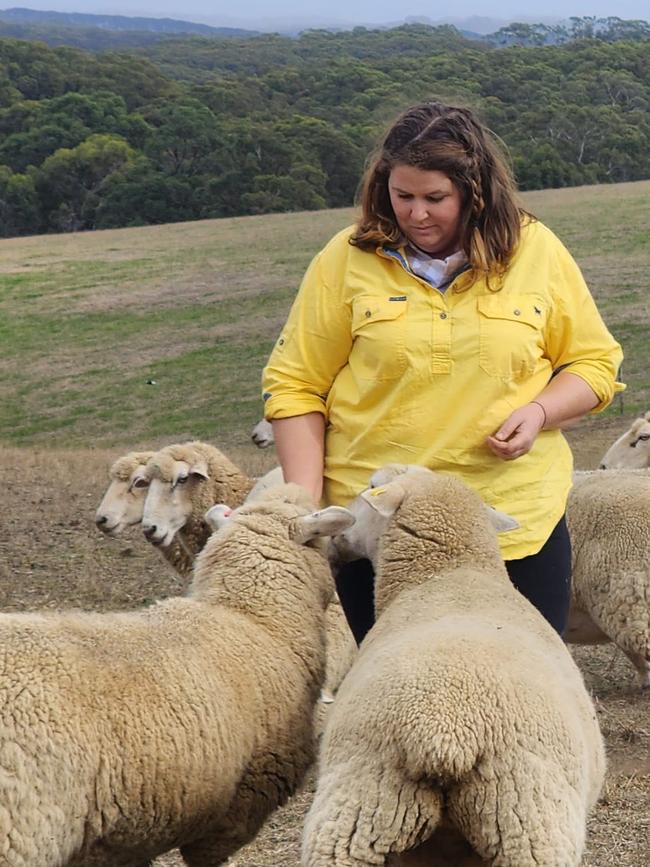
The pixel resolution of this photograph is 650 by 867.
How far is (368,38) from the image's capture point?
409 feet

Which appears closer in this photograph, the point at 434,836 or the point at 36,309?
the point at 434,836

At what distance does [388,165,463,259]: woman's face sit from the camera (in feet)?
11.9

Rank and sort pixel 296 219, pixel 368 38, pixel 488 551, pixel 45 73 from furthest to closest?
pixel 368 38, pixel 45 73, pixel 296 219, pixel 488 551

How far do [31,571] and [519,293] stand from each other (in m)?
6.66

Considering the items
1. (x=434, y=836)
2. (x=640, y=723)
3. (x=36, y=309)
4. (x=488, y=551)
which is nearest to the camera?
(x=434, y=836)

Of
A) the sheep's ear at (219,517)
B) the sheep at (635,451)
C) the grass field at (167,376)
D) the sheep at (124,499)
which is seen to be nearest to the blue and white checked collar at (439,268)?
the sheep's ear at (219,517)

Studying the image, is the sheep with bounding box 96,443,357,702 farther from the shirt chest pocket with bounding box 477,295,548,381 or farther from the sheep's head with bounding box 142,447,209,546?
the shirt chest pocket with bounding box 477,295,548,381

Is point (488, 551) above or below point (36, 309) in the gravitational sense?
above

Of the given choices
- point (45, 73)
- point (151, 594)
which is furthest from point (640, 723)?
point (45, 73)

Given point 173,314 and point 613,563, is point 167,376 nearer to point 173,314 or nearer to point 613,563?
point 173,314

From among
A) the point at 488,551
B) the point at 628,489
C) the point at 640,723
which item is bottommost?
the point at 640,723

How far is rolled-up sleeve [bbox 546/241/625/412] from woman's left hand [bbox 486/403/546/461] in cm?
23

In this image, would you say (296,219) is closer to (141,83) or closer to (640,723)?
(141,83)

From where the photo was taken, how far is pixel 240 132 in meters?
54.5
